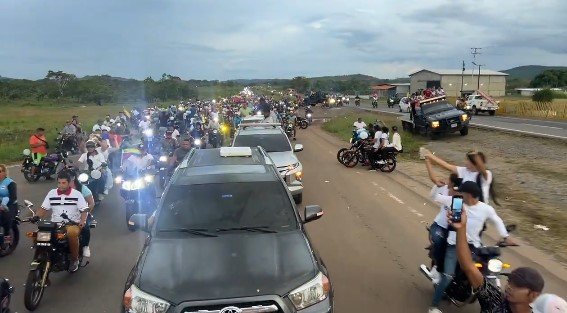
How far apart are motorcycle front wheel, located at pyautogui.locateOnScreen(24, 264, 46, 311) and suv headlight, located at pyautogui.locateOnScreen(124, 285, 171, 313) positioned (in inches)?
95.9

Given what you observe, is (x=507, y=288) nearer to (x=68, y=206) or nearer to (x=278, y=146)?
(x=68, y=206)

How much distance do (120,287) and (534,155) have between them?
17566 mm

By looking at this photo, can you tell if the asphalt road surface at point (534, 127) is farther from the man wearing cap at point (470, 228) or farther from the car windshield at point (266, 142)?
the man wearing cap at point (470, 228)

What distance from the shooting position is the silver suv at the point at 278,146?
12516mm

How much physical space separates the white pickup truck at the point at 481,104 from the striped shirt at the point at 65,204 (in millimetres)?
40783

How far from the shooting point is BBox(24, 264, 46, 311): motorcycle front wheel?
6.16 meters

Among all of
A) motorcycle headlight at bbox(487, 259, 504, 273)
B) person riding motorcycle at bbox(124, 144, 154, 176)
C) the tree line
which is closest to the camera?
motorcycle headlight at bbox(487, 259, 504, 273)

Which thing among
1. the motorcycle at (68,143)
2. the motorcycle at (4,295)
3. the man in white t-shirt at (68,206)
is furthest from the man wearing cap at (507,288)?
the motorcycle at (68,143)

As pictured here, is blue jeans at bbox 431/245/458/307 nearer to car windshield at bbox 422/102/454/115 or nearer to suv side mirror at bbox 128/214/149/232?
suv side mirror at bbox 128/214/149/232

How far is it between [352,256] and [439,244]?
2505 millimetres

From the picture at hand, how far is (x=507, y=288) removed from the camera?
150 inches

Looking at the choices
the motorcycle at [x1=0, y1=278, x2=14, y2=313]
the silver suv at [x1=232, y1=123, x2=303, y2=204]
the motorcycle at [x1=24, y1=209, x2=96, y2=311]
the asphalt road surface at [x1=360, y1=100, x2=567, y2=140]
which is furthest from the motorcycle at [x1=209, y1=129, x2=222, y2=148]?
the motorcycle at [x1=0, y1=278, x2=14, y2=313]

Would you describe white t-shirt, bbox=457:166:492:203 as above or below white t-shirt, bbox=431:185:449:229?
above

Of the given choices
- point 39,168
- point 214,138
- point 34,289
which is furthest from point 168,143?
point 34,289
